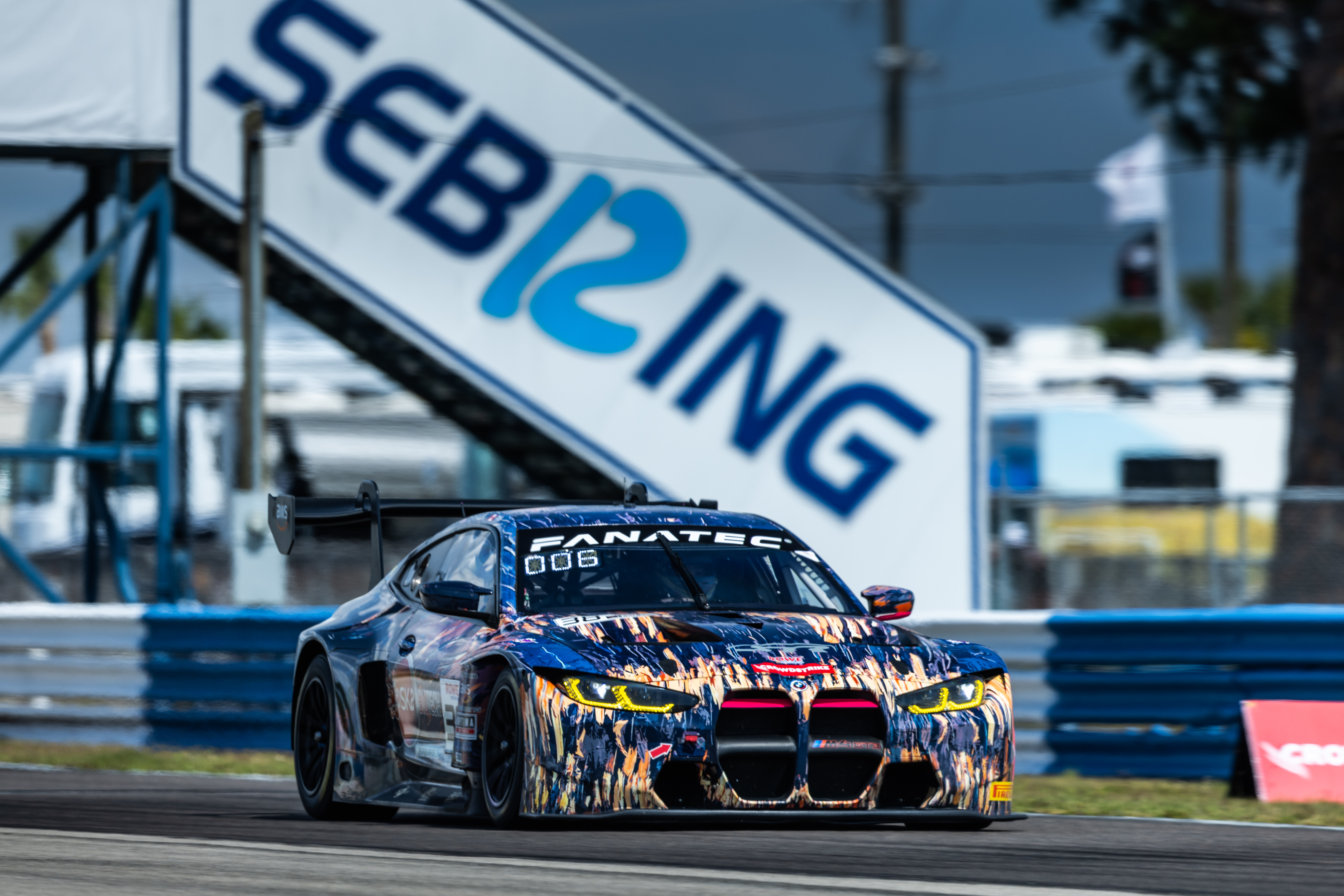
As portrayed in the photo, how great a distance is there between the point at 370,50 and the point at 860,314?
4826 millimetres

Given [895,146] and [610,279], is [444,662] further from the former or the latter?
[895,146]

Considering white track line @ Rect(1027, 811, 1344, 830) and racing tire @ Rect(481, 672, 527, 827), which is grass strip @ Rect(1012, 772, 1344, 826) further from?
racing tire @ Rect(481, 672, 527, 827)

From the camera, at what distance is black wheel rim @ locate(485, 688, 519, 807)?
7.33 meters

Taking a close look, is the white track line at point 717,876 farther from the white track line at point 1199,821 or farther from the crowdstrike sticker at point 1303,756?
the crowdstrike sticker at point 1303,756

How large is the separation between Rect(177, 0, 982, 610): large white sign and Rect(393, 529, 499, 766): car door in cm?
954

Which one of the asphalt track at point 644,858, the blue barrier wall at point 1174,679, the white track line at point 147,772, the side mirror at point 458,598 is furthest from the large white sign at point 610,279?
the side mirror at point 458,598

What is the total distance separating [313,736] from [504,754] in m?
2.04

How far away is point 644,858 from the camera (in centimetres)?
638

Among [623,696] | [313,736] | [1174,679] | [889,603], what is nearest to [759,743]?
[623,696]

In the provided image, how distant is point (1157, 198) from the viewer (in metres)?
38.9

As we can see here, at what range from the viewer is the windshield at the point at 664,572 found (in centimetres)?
805

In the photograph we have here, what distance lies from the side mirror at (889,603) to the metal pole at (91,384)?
13.1 meters

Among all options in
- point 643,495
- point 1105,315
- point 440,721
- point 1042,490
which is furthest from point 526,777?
point 1105,315

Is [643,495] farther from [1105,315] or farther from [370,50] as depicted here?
[1105,315]
